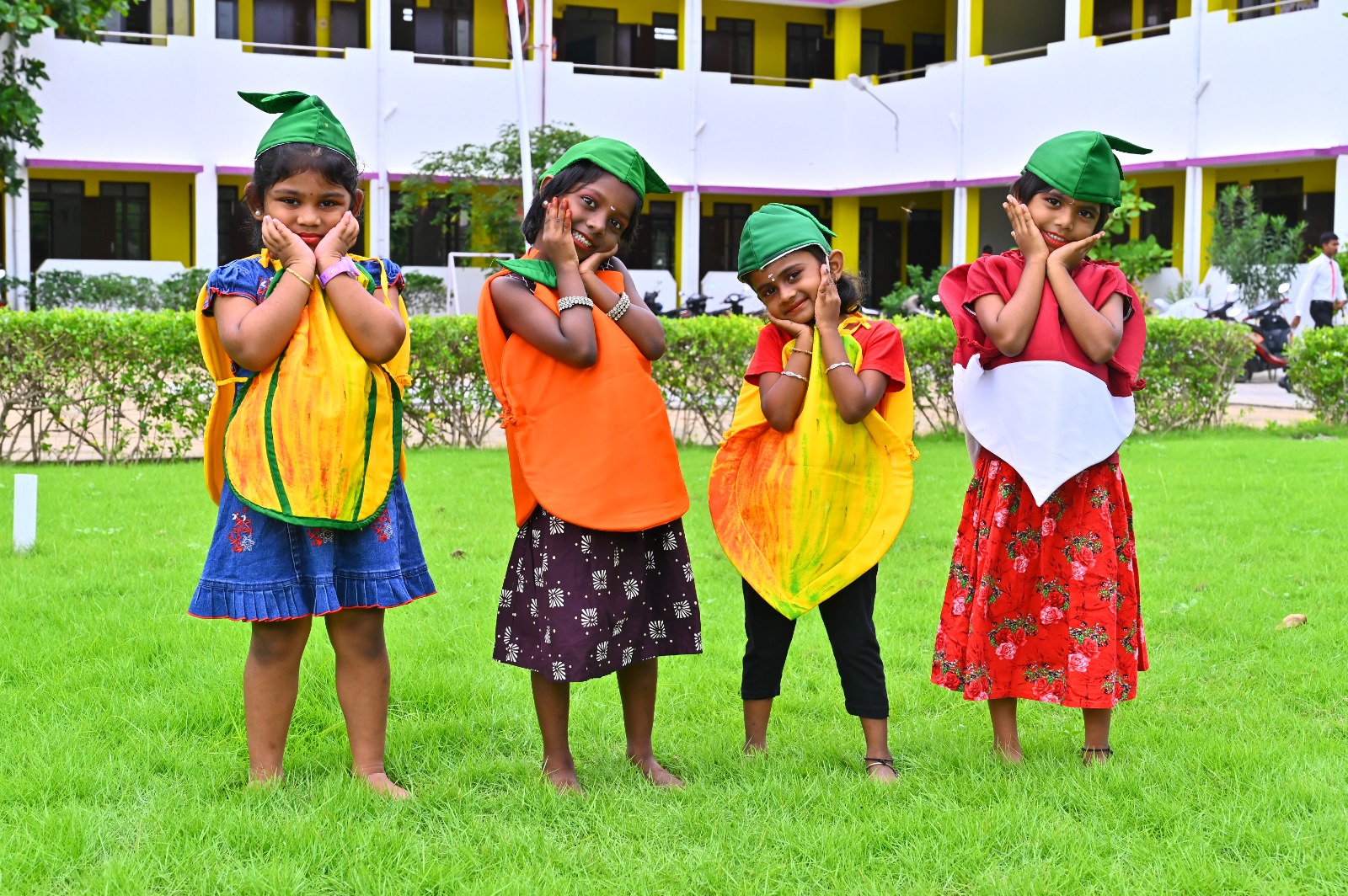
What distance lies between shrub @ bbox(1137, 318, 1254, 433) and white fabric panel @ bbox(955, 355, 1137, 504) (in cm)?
790

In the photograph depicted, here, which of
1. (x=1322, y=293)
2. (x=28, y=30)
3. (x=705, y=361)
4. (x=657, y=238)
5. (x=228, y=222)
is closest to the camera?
(x=28, y=30)

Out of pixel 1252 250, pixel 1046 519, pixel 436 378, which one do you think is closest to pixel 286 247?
pixel 1046 519

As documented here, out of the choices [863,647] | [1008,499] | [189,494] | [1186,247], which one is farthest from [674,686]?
[1186,247]

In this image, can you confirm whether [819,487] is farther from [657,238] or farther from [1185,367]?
[657,238]

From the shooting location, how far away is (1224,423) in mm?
11625

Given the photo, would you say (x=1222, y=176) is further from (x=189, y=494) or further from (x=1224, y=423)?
(x=189, y=494)

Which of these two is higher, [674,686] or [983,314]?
[983,314]

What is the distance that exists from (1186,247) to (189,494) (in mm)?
16489

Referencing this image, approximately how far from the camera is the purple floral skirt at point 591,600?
10.5ft

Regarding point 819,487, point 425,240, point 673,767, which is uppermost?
point 425,240

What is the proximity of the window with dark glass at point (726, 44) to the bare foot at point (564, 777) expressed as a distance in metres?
23.6

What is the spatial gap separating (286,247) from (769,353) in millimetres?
1233

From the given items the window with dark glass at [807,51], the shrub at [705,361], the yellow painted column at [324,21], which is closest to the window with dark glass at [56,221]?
the yellow painted column at [324,21]

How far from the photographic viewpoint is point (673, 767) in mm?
3572
